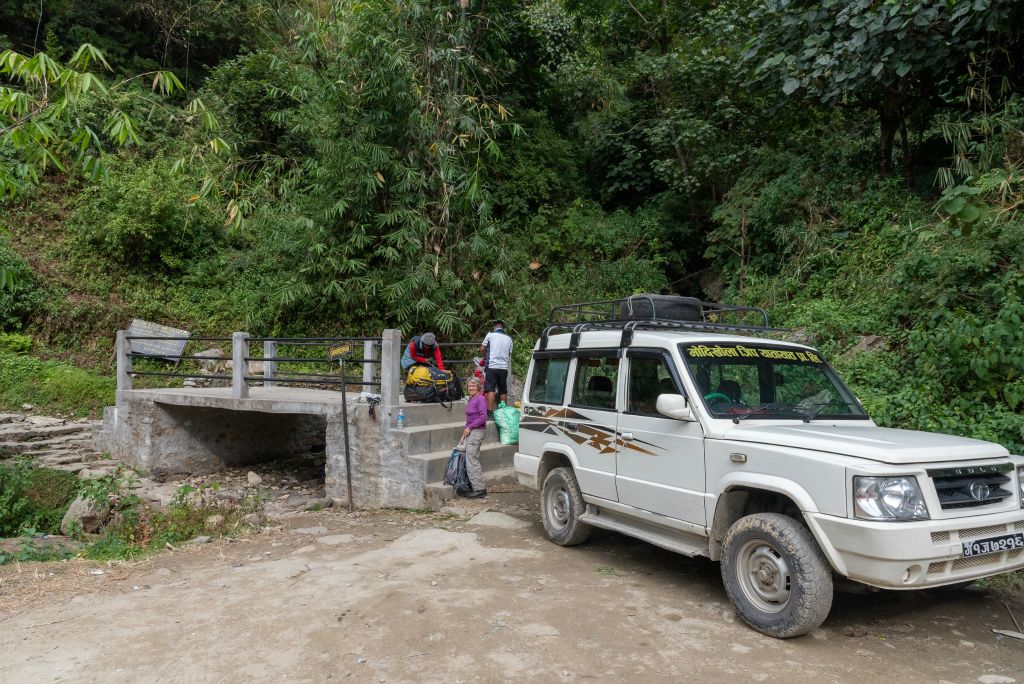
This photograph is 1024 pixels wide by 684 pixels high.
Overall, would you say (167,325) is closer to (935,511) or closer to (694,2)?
(694,2)

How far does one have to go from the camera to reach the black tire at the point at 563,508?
22.5 feet

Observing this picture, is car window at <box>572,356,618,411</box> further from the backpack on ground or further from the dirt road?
the backpack on ground

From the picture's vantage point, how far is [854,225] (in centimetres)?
1267

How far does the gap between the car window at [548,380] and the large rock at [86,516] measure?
6.04 metres

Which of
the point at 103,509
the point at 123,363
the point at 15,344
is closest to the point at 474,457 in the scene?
the point at 103,509

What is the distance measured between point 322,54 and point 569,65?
6306 millimetres

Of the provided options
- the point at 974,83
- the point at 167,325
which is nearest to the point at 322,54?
the point at 167,325

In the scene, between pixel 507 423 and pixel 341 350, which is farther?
pixel 341 350

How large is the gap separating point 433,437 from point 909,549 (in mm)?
6501

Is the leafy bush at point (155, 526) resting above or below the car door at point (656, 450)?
below

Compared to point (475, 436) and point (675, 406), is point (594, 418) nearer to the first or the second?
point (675, 406)

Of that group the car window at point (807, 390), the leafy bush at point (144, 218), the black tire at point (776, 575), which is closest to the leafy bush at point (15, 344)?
the leafy bush at point (144, 218)

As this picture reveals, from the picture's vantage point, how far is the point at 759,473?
190 inches

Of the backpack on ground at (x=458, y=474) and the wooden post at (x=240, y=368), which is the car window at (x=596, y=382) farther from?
the wooden post at (x=240, y=368)
